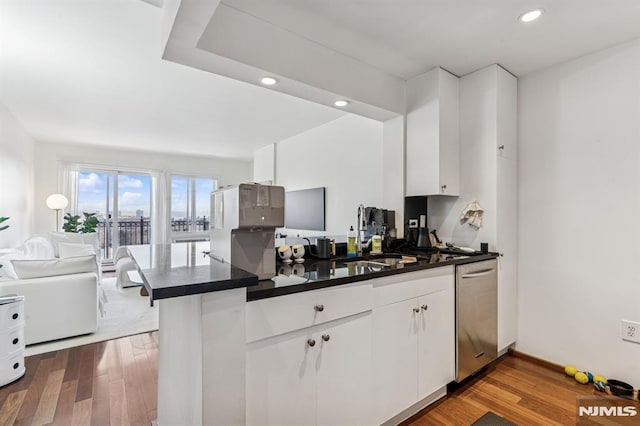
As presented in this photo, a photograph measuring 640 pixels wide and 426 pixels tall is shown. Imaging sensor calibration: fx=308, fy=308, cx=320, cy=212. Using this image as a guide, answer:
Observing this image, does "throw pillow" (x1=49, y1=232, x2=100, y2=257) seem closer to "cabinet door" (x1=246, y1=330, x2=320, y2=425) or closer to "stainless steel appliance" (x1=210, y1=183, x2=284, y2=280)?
"stainless steel appliance" (x1=210, y1=183, x2=284, y2=280)

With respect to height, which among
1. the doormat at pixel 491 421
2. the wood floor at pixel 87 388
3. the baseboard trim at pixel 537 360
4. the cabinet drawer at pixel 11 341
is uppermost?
the cabinet drawer at pixel 11 341

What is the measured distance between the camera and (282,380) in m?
1.27

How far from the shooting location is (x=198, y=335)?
1.08m

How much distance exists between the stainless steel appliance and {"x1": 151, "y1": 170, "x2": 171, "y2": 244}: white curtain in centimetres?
658

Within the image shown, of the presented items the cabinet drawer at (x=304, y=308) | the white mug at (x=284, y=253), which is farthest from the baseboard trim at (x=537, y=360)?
the white mug at (x=284, y=253)

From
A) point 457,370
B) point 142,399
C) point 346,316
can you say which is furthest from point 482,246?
point 142,399

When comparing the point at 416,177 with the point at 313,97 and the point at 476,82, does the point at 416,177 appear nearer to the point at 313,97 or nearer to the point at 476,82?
the point at 476,82

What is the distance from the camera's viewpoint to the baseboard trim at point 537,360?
2387 mm

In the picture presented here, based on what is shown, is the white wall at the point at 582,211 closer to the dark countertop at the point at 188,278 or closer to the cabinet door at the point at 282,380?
the cabinet door at the point at 282,380

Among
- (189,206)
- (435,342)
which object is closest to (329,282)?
(435,342)

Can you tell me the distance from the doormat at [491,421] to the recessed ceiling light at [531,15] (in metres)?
2.34

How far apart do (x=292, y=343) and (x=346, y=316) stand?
0.31m

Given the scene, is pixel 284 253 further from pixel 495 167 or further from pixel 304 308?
pixel 495 167

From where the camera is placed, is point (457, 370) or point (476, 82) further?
point (476, 82)
